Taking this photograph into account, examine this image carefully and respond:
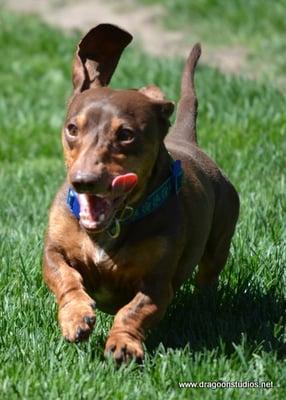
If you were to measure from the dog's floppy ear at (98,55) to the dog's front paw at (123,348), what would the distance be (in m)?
1.16

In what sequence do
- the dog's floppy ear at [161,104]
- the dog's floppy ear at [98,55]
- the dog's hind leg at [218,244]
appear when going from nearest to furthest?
1. the dog's floppy ear at [161,104]
2. the dog's floppy ear at [98,55]
3. the dog's hind leg at [218,244]

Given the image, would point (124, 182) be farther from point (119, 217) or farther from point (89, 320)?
point (89, 320)

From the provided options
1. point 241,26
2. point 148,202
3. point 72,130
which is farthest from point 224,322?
point 241,26

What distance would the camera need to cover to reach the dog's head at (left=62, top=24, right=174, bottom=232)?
427cm

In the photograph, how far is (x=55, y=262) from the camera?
4699mm

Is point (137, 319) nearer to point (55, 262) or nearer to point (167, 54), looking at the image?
point (55, 262)

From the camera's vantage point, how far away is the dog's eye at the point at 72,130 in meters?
4.49

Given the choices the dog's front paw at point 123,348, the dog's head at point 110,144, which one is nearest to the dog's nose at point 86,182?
the dog's head at point 110,144

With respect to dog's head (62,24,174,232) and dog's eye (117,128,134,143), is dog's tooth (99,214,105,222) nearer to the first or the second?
dog's head (62,24,174,232)

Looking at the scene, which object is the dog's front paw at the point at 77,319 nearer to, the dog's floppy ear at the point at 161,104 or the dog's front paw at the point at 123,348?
the dog's front paw at the point at 123,348

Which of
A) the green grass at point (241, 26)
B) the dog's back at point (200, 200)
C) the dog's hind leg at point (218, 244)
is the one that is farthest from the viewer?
the green grass at point (241, 26)

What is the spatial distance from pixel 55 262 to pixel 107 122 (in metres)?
0.62

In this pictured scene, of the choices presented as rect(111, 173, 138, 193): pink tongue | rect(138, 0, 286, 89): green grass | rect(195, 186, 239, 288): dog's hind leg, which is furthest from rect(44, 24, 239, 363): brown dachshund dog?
rect(138, 0, 286, 89): green grass

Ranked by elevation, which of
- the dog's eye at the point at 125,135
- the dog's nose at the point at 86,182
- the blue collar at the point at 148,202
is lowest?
the blue collar at the point at 148,202
